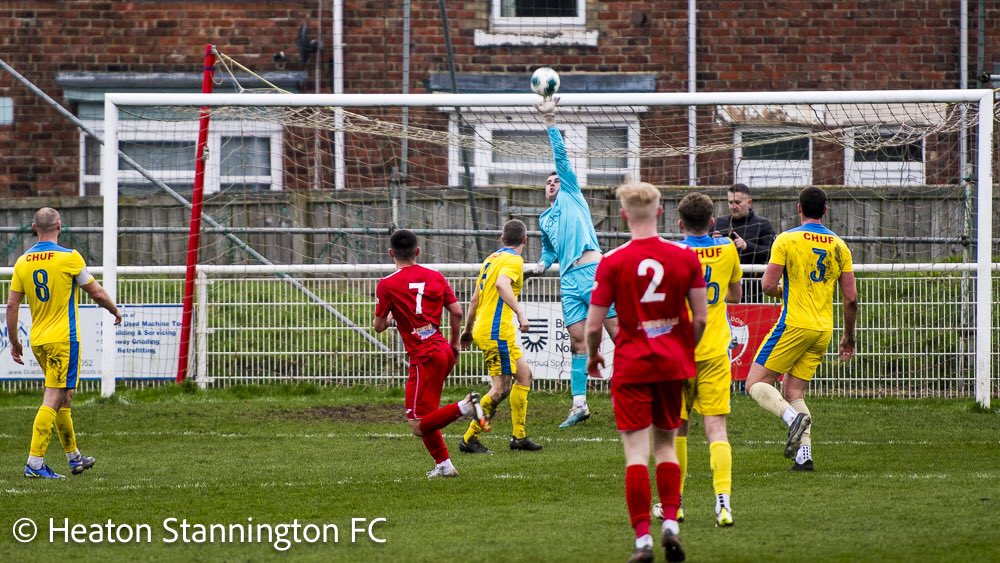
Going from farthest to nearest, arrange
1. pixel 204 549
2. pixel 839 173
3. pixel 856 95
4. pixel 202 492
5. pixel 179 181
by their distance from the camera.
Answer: pixel 179 181 < pixel 839 173 < pixel 856 95 < pixel 202 492 < pixel 204 549

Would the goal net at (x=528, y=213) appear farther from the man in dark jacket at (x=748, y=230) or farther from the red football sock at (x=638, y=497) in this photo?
the red football sock at (x=638, y=497)

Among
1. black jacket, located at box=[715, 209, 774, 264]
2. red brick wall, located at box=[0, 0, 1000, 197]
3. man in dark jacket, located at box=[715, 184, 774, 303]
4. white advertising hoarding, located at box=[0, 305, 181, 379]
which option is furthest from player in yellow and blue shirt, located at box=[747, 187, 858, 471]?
red brick wall, located at box=[0, 0, 1000, 197]

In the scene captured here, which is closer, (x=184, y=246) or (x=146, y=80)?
(x=184, y=246)

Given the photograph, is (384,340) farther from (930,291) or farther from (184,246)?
(930,291)

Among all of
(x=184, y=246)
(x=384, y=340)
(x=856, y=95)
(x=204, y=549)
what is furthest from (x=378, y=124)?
(x=204, y=549)

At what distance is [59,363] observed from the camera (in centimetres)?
919

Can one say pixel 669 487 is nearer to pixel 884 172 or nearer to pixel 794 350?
pixel 794 350

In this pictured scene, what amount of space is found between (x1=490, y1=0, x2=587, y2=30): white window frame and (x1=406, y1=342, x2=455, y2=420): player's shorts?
11.3m

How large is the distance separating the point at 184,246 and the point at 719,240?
413 inches

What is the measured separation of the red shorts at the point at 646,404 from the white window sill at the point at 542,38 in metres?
13.6

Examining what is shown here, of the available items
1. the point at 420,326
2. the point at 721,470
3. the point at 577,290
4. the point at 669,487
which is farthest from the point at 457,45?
the point at 669,487

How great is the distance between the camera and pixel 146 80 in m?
18.8

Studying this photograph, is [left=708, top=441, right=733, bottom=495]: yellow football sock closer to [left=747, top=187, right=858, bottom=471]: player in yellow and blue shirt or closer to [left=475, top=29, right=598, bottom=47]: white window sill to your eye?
[left=747, top=187, right=858, bottom=471]: player in yellow and blue shirt

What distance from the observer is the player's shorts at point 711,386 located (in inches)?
263
